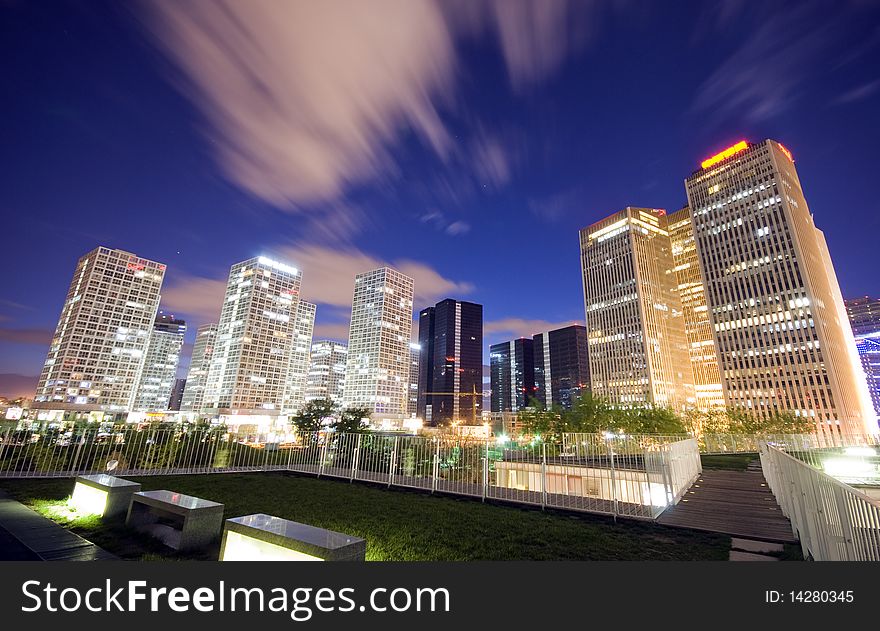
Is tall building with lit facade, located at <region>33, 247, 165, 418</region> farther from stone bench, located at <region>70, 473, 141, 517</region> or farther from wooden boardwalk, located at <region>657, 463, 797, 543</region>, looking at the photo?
wooden boardwalk, located at <region>657, 463, 797, 543</region>

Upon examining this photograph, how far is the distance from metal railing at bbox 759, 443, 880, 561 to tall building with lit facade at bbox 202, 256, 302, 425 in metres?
141

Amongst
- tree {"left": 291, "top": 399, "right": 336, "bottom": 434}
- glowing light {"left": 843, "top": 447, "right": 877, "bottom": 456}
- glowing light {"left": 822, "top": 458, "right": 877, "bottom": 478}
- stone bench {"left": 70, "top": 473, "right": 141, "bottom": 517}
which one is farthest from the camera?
tree {"left": 291, "top": 399, "right": 336, "bottom": 434}

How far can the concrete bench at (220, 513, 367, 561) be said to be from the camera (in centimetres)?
382

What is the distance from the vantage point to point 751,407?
84.5 m

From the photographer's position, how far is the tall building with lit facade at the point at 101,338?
4751 inches

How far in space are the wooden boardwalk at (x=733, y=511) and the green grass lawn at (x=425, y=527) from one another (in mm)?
751

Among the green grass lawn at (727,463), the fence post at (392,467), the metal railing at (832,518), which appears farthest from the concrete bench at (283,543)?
the green grass lawn at (727,463)

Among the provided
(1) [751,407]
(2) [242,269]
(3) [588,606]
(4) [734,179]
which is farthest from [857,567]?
(2) [242,269]

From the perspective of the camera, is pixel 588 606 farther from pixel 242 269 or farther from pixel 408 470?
pixel 242 269

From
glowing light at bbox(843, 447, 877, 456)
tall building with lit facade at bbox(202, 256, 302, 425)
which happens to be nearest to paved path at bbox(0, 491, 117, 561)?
glowing light at bbox(843, 447, 877, 456)

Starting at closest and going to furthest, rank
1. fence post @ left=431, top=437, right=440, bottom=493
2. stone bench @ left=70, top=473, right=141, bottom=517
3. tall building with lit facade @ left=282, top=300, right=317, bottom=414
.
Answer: stone bench @ left=70, top=473, right=141, bottom=517, fence post @ left=431, top=437, right=440, bottom=493, tall building with lit facade @ left=282, top=300, right=317, bottom=414

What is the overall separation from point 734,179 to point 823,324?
1558 inches

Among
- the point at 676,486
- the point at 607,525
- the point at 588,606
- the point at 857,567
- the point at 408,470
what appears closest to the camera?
the point at 588,606

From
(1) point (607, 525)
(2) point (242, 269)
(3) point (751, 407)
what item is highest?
(2) point (242, 269)
